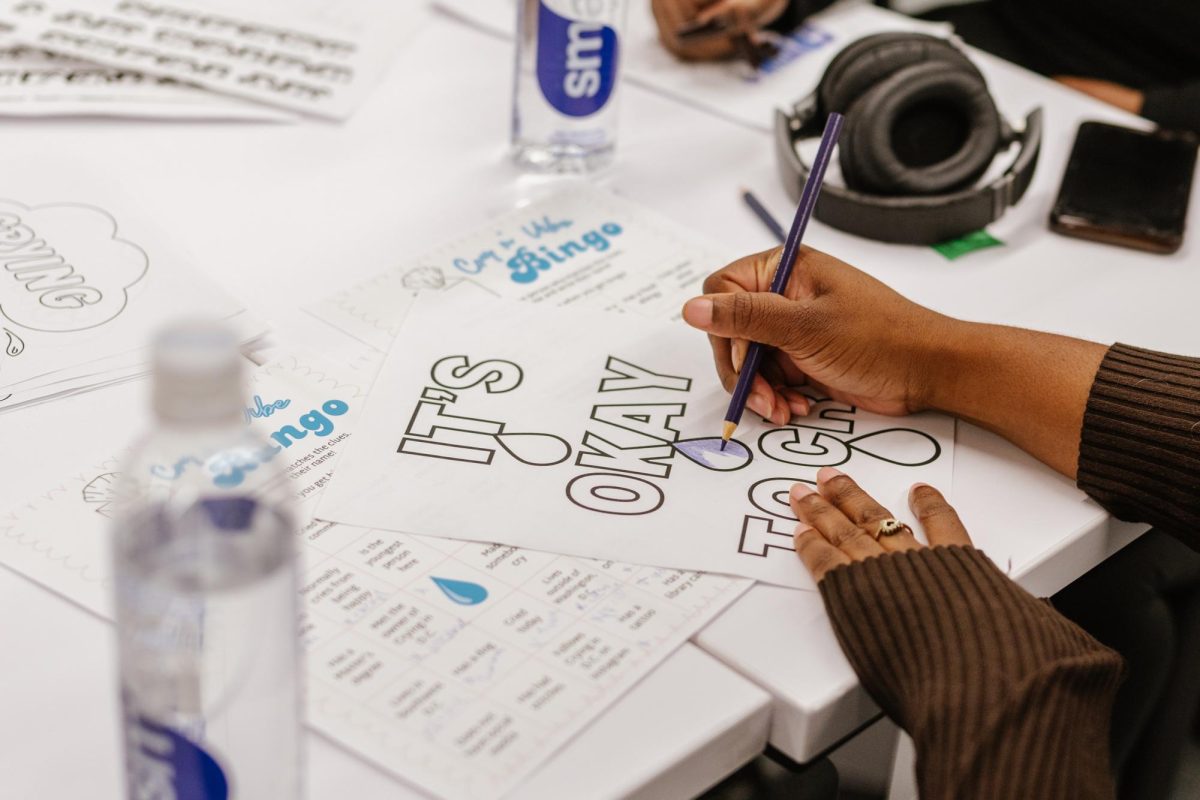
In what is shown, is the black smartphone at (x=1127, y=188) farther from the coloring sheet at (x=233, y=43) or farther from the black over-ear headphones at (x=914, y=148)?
the coloring sheet at (x=233, y=43)

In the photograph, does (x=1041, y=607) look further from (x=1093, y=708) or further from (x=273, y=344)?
(x=273, y=344)

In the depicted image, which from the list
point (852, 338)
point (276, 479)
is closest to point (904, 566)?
point (852, 338)

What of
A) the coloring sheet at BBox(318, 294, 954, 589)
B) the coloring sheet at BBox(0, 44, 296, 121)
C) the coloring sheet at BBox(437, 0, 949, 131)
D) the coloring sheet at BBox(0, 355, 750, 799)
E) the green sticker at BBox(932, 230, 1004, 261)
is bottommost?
the coloring sheet at BBox(0, 355, 750, 799)

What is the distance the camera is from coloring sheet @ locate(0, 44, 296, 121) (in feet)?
3.53

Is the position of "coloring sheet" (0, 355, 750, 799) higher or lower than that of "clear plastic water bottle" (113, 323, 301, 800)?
lower

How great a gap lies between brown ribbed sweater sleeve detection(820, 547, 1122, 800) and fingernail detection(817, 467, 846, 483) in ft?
0.26

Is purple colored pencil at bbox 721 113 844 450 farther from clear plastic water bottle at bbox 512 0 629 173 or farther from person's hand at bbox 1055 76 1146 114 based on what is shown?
person's hand at bbox 1055 76 1146 114

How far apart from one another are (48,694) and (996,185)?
762 mm

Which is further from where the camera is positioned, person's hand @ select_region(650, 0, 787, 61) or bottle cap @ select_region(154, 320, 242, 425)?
person's hand @ select_region(650, 0, 787, 61)

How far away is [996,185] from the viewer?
1.00m

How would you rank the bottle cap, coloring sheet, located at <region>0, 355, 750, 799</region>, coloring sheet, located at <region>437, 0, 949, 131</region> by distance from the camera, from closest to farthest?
the bottle cap
coloring sheet, located at <region>0, 355, 750, 799</region>
coloring sheet, located at <region>437, 0, 949, 131</region>

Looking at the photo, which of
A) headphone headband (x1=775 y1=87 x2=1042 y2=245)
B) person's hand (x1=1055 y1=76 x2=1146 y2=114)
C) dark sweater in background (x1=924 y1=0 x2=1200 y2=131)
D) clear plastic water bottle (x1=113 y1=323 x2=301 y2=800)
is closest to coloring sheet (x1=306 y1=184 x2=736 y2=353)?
headphone headband (x1=775 y1=87 x2=1042 y2=245)

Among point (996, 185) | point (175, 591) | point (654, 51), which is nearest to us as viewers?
point (175, 591)

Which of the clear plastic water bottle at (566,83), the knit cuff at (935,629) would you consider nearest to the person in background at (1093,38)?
the clear plastic water bottle at (566,83)
